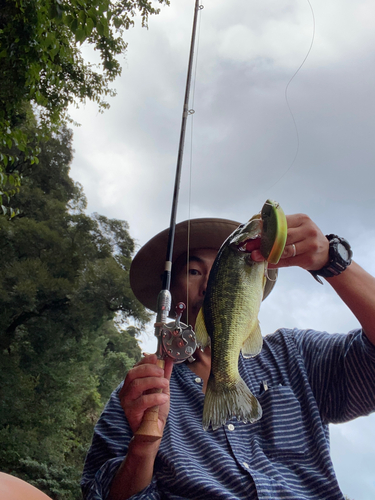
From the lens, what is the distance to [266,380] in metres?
1.79

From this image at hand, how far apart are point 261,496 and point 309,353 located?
82 cm

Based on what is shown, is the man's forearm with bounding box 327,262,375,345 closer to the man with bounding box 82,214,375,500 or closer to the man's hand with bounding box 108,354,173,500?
the man with bounding box 82,214,375,500

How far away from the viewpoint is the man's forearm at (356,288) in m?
1.33

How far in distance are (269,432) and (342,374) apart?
0.50 m

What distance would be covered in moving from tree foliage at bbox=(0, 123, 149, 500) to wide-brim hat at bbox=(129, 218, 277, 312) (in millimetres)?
9060

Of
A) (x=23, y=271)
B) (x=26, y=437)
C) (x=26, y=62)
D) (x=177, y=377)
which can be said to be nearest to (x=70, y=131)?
(x=23, y=271)

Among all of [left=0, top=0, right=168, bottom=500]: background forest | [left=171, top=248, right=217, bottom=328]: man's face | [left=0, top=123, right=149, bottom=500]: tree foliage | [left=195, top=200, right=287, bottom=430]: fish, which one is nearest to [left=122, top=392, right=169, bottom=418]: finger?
[left=195, top=200, right=287, bottom=430]: fish

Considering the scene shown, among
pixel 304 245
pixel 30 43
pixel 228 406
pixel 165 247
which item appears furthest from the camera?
pixel 30 43

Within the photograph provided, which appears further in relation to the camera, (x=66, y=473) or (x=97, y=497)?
(x=66, y=473)

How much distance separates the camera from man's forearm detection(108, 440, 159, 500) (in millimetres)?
1403

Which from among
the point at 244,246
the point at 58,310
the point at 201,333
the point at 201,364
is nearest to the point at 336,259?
the point at 244,246

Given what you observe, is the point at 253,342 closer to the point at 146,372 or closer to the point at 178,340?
the point at 178,340

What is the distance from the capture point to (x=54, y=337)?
456 inches

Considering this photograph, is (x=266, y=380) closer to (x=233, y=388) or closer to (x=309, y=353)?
(x=309, y=353)
